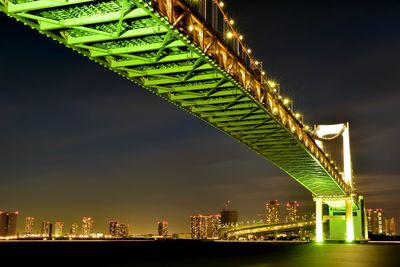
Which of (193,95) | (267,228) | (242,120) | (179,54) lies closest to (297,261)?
(242,120)

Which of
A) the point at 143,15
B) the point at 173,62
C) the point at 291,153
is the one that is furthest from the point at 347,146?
the point at 143,15

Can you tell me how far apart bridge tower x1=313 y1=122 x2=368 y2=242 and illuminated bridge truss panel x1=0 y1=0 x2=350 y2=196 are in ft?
129

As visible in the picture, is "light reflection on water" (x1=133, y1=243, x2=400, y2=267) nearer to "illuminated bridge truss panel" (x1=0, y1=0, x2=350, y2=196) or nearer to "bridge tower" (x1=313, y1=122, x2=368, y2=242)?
"illuminated bridge truss panel" (x1=0, y1=0, x2=350, y2=196)

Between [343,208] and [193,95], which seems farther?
[343,208]

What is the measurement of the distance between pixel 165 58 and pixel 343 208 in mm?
72981

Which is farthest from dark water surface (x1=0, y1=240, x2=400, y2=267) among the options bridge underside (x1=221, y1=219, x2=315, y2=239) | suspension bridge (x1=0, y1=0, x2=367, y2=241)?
bridge underside (x1=221, y1=219, x2=315, y2=239)

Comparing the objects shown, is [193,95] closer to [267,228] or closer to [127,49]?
[127,49]

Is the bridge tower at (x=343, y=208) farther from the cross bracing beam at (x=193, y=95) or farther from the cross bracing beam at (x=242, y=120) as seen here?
the cross bracing beam at (x=193, y=95)

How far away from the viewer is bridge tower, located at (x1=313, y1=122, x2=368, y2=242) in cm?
8144

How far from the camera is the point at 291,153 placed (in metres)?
52.7

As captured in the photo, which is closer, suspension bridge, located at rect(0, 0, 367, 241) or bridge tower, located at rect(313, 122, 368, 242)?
suspension bridge, located at rect(0, 0, 367, 241)

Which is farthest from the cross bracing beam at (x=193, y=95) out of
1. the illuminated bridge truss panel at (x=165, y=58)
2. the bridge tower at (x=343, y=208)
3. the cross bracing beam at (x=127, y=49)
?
the bridge tower at (x=343, y=208)

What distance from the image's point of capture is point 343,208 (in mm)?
90438

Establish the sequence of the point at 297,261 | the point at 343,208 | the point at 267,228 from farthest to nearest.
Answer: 1. the point at 267,228
2. the point at 343,208
3. the point at 297,261
